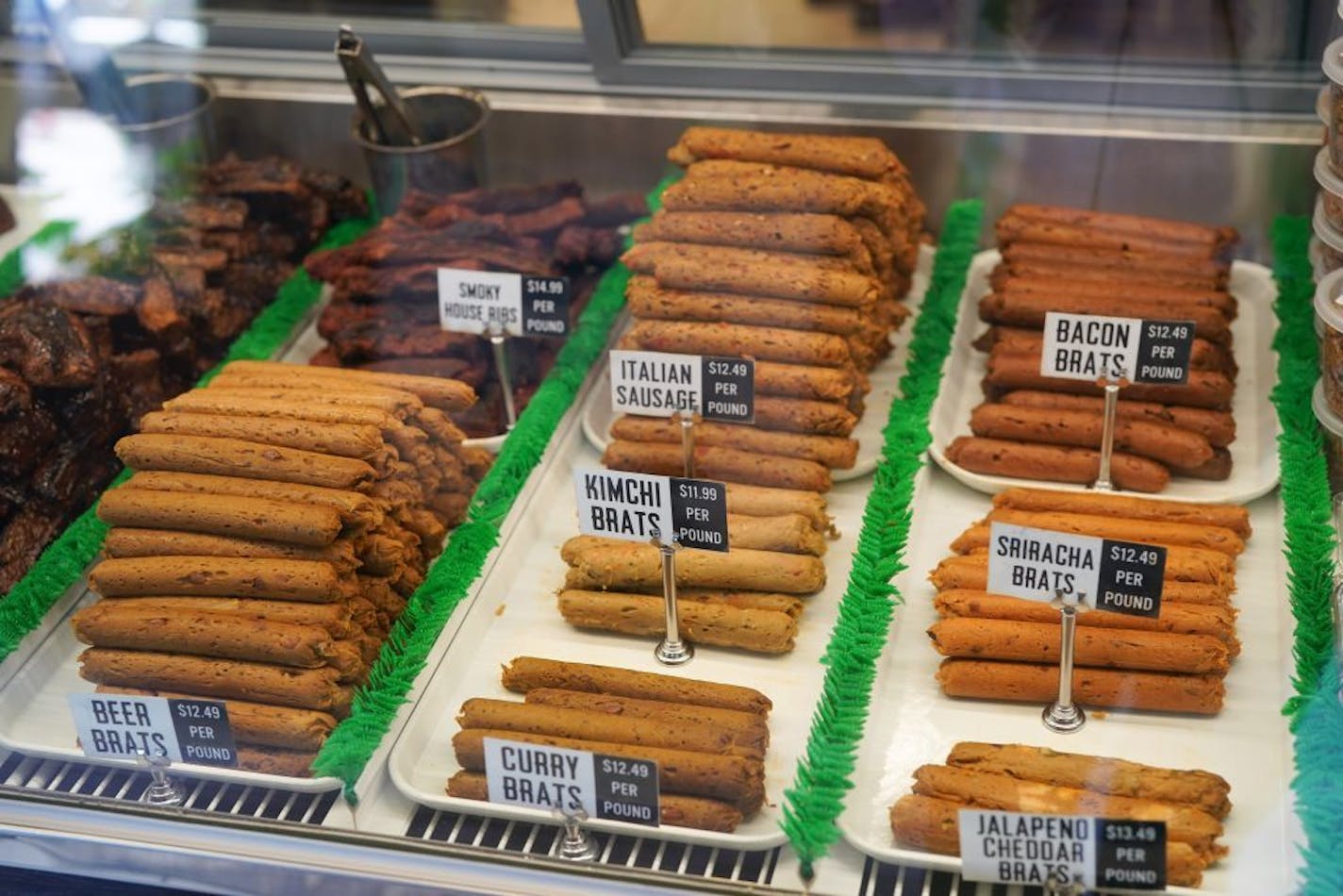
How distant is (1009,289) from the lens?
425 cm

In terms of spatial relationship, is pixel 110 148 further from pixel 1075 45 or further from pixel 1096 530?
pixel 1096 530

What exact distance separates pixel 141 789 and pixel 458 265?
1.62 m

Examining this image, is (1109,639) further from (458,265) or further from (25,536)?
(25,536)

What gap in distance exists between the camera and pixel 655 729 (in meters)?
3.20

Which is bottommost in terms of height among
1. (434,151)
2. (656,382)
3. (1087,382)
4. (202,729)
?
(202,729)

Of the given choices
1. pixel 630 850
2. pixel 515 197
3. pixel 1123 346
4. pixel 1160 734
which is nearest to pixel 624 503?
pixel 630 850

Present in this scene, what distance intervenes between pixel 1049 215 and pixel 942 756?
1.74 metres

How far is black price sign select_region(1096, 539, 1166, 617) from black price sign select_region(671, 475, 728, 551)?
2.45 ft

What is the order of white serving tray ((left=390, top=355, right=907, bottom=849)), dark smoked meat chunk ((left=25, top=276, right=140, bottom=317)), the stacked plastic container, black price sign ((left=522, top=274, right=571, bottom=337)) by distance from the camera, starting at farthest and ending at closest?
dark smoked meat chunk ((left=25, top=276, right=140, bottom=317)) → black price sign ((left=522, top=274, right=571, bottom=337)) → the stacked plastic container → white serving tray ((left=390, top=355, right=907, bottom=849))

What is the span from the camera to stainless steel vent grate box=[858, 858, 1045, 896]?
2.98 meters

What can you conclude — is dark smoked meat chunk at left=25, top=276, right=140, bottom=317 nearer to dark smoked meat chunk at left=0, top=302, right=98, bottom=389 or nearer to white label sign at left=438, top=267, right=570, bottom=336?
dark smoked meat chunk at left=0, top=302, right=98, bottom=389

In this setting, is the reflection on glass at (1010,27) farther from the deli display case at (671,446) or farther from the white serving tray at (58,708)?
the white serving tray at (58,708)

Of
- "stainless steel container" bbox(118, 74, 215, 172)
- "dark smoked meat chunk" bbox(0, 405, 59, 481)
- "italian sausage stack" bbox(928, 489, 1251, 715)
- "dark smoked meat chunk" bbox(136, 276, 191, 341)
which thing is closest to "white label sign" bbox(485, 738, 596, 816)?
"italian sausage stack" bbox(928, 489, 1251, 715)

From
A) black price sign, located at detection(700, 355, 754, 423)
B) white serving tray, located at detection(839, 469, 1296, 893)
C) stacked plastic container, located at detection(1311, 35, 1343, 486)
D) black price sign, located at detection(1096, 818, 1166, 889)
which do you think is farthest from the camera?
black price sign, located at detection(700, 355, 754, 423)
